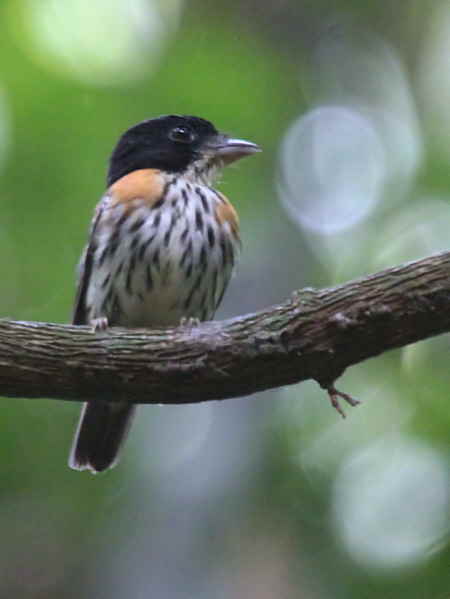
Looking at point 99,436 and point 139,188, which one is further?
point 99,436

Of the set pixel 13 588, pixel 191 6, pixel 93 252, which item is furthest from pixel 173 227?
pixel 191 6

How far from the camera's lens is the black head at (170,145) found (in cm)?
541

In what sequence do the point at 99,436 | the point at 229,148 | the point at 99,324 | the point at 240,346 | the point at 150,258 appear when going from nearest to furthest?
the point at 240,346 → the point at 99,324 → the point at 150,258 → the point at 99,436 → the point at 229,148

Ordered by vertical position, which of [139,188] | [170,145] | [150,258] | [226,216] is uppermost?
[170,145]

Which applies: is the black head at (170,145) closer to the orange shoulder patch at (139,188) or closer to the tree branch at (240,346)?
the orange shoulder patch at (139,188)

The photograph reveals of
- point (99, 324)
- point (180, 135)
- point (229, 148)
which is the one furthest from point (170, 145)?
point (99, 324)

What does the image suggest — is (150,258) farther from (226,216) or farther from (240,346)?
(240,346)

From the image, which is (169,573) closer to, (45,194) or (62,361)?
(62,361)

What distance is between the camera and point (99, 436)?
5164mm

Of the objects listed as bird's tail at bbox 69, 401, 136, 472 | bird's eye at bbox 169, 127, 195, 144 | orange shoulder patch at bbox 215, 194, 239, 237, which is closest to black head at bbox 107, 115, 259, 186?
bird's eye at bbox 169, 127, 195, 144

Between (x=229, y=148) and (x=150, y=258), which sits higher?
(x=229, y=148)

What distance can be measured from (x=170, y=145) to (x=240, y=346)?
6.12ft

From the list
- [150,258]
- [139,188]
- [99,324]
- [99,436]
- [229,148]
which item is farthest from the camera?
[229,148]

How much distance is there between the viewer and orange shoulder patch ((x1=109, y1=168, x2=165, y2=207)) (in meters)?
Answer: 4.97
